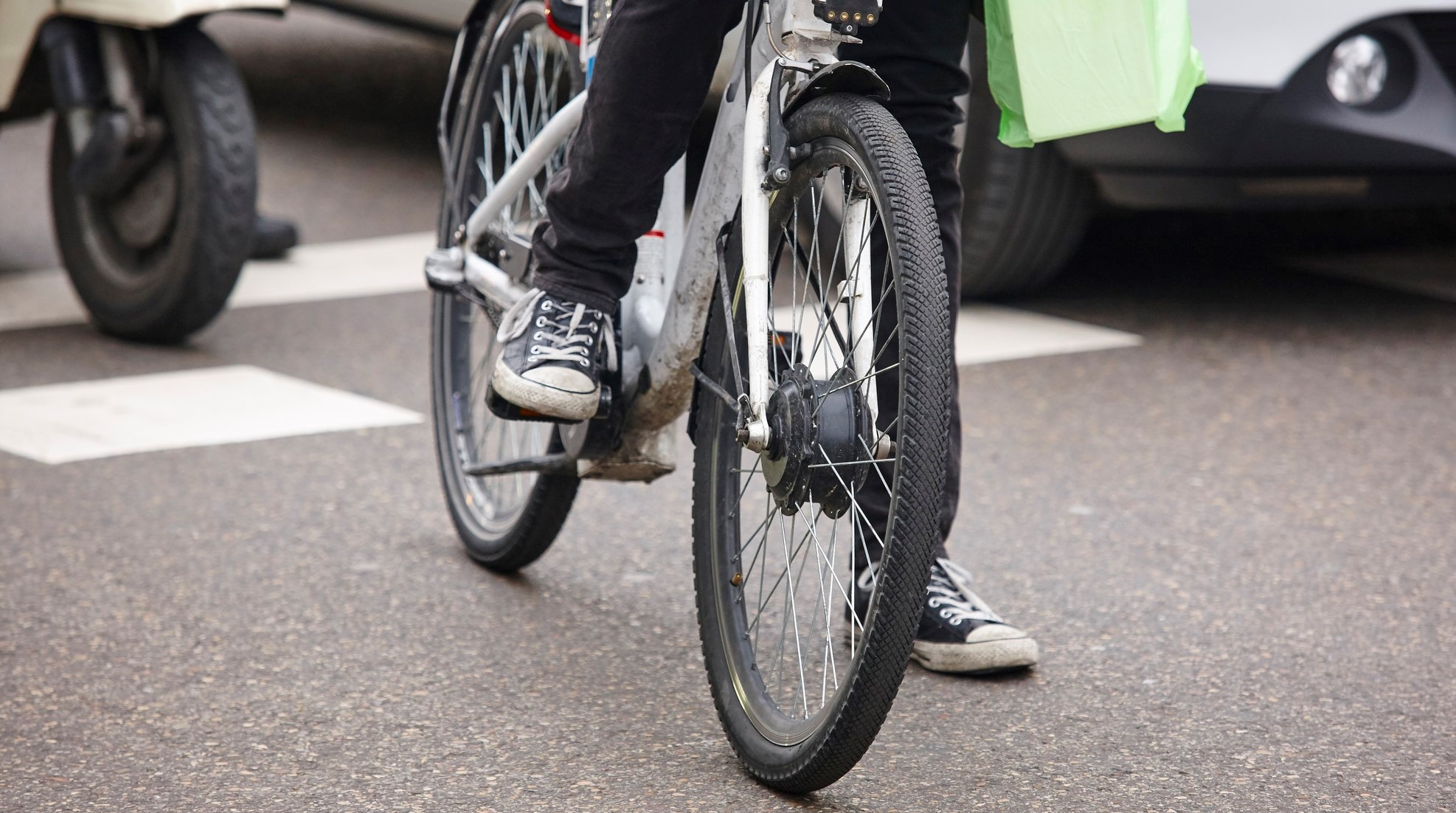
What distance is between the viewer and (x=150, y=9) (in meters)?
4.40

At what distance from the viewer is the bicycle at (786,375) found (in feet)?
6.68

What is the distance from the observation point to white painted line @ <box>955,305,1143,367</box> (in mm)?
4715

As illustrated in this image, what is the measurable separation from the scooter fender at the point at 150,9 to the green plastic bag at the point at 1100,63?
106 inches

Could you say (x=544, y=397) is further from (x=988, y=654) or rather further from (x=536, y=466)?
(x=988, y=654)

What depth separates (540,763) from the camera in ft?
7.88

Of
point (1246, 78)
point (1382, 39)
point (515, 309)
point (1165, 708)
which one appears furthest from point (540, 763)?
point (1382, 39)

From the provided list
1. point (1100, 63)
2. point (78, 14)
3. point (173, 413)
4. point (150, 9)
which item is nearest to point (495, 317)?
point (1100, 63)

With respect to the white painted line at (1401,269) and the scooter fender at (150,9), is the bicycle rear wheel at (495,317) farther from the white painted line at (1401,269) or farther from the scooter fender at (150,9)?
the white painted line at (1401,269)

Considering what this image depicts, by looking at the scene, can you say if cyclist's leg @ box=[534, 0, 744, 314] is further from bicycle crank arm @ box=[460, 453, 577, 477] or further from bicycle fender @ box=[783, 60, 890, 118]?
bicycle crank arm @ box=[460, 453, 577, 477]

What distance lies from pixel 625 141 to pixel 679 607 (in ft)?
3.11

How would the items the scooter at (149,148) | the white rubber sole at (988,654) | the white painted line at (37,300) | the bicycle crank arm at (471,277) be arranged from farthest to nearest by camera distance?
1. the white painted line at (37,300)
2. the scooter at (149,148)
3. the bicycle crank arm at (471,277)
4. the white rubber sole at (988,654)

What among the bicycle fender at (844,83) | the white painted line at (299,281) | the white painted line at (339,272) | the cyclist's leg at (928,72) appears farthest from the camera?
the white painted line at (339,272)

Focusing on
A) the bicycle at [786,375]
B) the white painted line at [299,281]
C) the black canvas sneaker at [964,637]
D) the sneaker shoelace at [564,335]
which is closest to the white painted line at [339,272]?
the white painted line at [299,281]

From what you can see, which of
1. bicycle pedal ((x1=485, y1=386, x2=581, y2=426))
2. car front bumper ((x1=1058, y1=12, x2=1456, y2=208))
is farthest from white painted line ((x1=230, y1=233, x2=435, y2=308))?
bicycle pedal ((x1=485, y1=386, x2=581, y2=426))
